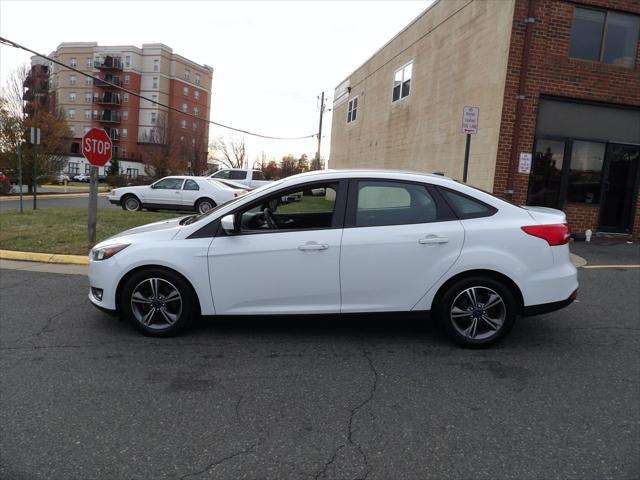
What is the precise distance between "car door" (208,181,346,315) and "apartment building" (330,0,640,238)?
25.5 feet

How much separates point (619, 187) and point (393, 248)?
10282mm

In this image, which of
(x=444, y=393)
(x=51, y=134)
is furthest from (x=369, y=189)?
(x=51, y=134)

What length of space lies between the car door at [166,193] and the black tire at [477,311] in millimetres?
14253

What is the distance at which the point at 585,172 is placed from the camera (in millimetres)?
11672

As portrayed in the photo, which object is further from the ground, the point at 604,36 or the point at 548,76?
the point at 604,36

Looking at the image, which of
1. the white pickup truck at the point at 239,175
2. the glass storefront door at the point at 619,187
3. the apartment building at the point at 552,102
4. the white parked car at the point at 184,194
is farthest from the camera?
the white pickup truck at the point at 239,175

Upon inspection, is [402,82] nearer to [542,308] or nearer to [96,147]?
[96,147]

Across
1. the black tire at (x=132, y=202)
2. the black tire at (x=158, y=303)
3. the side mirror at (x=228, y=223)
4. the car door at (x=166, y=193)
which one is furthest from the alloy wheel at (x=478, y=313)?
the black tire at (x=132, y=202)

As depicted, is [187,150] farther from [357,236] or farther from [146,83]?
[357,236]

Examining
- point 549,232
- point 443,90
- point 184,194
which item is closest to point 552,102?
point 443,90

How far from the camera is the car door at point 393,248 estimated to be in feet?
13.9

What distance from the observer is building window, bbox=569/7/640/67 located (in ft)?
36.4

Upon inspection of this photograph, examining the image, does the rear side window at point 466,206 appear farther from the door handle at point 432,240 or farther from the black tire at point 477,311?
the black tire at point 477,311

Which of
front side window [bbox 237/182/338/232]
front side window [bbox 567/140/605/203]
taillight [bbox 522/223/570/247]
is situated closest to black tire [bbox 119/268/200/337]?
front side window [bbox 237/182/338/232]
